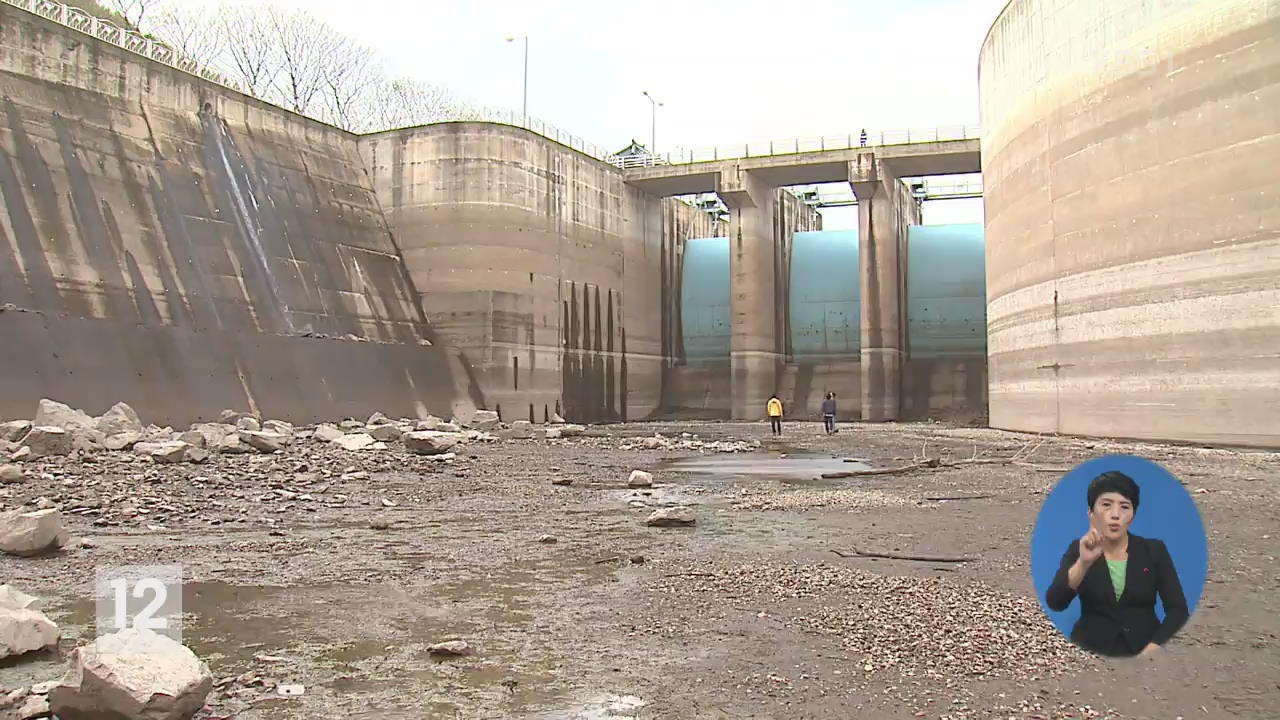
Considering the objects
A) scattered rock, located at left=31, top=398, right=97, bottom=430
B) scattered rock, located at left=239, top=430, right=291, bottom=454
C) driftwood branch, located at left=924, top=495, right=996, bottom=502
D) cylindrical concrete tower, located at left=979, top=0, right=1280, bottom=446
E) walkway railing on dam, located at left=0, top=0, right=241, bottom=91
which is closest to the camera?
driftwood branch, located at left=924, top=495, right=996, bottom=502

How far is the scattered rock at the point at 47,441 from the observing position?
532 inches

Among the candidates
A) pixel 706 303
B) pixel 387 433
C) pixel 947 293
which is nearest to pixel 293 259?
pixel 387 433

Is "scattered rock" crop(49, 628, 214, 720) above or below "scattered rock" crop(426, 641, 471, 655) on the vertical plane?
above

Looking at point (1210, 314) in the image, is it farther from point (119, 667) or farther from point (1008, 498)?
point (119, 667)

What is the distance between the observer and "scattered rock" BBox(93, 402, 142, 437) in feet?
51.5

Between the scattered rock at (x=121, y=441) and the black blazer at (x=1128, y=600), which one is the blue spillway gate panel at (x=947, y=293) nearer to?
the scattered rock at (x=121, y=441)

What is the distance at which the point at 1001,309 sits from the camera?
27547 mm

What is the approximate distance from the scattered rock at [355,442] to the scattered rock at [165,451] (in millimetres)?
3720

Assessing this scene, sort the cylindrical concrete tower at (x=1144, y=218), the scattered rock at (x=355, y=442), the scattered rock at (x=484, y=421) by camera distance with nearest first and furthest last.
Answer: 1. the scattered rock at (x=355, y=442)
2. the cylindrical concrete tower at (x=1144, y=218)
3. the scattered rock at (x=484, y=421)

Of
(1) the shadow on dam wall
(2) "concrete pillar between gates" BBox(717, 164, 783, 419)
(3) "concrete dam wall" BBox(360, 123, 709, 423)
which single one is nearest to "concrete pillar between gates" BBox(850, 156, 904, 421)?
(2) "concrete pillar between gates" BBox(717, 164, 783, 419)

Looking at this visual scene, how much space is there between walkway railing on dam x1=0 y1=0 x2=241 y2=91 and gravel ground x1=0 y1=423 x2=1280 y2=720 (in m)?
16.7

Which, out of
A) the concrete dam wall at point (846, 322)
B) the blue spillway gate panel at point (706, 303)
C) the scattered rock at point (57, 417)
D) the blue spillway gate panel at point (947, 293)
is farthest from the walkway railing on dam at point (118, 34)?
the blue spillway gate panel at point (947, 293)

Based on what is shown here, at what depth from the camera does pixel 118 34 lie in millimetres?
25531

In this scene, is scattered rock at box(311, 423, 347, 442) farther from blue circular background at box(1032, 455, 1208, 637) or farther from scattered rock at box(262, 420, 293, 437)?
blue circular background at box(1032, 455, 1208, 637)
